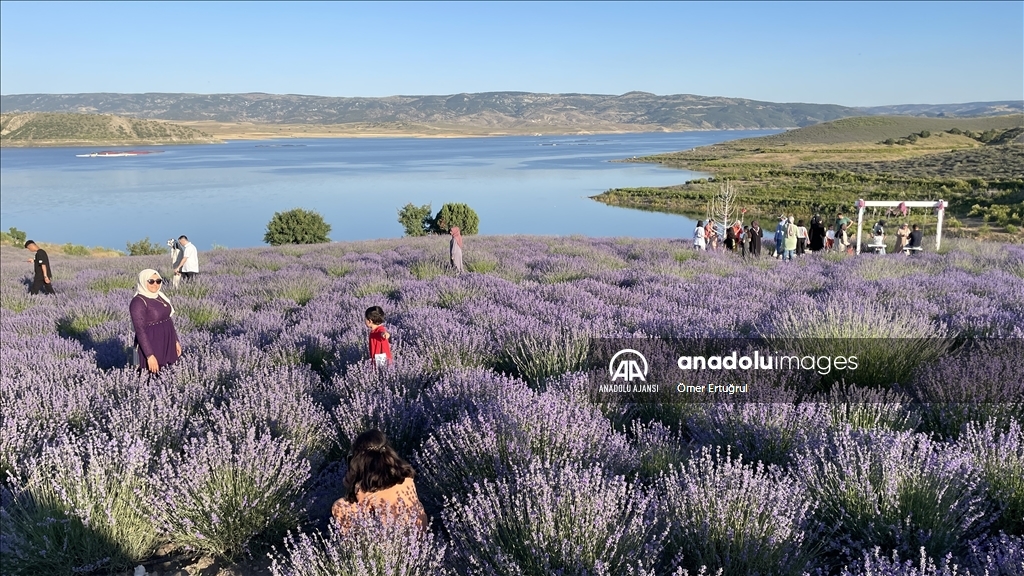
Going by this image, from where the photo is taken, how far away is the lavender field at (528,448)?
2.59 m

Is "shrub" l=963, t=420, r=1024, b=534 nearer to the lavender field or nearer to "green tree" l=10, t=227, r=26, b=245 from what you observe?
the lavender field

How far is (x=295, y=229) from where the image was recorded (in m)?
28.5

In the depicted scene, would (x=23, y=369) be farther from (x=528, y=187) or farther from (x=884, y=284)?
(x=528, y=187)

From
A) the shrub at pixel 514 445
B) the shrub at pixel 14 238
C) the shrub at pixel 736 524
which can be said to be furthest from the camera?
the shrub at pixel 14 238

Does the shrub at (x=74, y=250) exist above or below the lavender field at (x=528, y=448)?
below

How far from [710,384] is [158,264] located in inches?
582

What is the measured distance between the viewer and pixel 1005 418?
375 centimetres

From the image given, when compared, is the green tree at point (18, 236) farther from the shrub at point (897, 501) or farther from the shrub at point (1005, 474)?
the shrub at point (1005, 474)

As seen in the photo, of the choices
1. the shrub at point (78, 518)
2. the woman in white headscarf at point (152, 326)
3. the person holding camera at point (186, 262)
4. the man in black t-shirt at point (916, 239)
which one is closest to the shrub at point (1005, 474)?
the shrub at point (78, 518)

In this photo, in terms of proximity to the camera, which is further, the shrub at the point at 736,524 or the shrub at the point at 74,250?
the shrub at the point at 74,250

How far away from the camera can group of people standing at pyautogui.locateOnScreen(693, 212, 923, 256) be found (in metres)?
14.3

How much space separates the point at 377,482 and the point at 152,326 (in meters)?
3.49

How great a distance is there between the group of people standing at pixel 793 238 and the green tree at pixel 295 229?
1858 cm

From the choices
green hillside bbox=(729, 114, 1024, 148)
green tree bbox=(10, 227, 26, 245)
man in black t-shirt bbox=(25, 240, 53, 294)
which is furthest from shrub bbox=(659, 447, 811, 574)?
green hillside bbox=(729, 114, 1024, 148)
